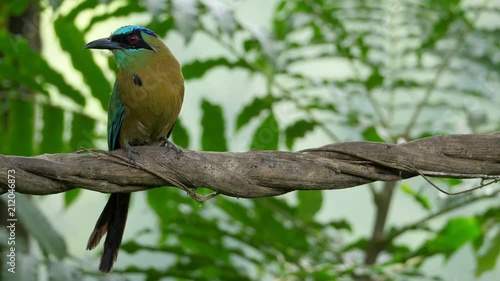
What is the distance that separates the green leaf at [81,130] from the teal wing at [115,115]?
28.3 inches

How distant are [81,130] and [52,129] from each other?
0.14m

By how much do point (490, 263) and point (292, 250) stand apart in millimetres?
1094

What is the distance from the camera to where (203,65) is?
4.00 meters

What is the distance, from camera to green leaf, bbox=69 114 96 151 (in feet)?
12.5

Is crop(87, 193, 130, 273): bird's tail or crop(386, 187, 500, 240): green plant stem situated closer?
crop(87, 193, 130, 273): bird's tail

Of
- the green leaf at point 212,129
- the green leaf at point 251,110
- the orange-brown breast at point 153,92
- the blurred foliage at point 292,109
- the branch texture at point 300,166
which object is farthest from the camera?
the green leaf at point 251,110

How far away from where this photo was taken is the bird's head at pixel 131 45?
2.87 meters

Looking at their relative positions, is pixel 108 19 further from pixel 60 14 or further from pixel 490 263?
pixel 490 263

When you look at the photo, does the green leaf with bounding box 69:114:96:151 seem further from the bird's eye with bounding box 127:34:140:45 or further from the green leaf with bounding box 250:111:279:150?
the bird's eye with bounding box 127:34:140:45

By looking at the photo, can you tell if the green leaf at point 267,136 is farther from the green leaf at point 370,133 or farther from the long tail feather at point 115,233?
the long tail feather at point 115,233

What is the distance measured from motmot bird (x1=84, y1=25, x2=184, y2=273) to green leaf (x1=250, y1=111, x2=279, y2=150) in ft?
2.66

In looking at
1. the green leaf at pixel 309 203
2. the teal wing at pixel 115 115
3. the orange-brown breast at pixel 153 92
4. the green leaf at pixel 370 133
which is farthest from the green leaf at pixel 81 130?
the green leaf at pixel 370 133

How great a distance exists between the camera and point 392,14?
469cm

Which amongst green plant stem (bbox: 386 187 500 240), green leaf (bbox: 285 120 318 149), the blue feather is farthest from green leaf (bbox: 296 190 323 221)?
the blue feather
